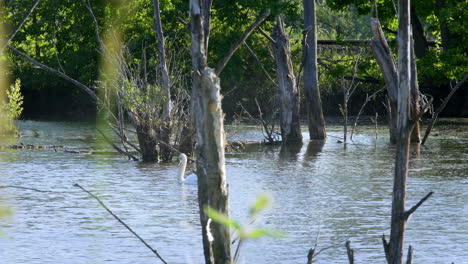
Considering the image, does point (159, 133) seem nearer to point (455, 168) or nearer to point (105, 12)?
point (455, 168)

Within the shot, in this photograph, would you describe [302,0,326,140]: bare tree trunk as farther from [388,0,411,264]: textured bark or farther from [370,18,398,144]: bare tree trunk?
[388,0,411,264]: textured bark

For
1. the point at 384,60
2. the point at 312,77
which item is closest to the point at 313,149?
the point at 312,77

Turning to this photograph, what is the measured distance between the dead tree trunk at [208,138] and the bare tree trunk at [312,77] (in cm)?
2095

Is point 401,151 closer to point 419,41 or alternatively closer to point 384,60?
point 384,60

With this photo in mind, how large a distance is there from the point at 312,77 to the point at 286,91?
5.21ft

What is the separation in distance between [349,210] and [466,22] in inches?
725

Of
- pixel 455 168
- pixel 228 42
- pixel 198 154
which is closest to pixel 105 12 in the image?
pixel 228 42

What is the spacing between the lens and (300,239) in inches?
437

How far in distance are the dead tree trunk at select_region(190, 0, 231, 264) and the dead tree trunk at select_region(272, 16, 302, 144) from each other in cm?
1989

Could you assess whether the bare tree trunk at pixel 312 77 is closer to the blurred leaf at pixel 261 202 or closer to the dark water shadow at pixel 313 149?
the dark water shadow at pixel 313 149

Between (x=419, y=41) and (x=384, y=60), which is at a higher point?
(x=419, y=41)

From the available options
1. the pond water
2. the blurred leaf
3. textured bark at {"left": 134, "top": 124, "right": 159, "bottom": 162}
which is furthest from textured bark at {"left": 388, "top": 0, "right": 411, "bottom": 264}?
textured bark at {"left": 134, "top": 124, "right": 159, "bottom": 162}

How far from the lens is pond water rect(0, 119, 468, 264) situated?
1033 cm

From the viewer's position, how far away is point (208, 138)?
539 cm
